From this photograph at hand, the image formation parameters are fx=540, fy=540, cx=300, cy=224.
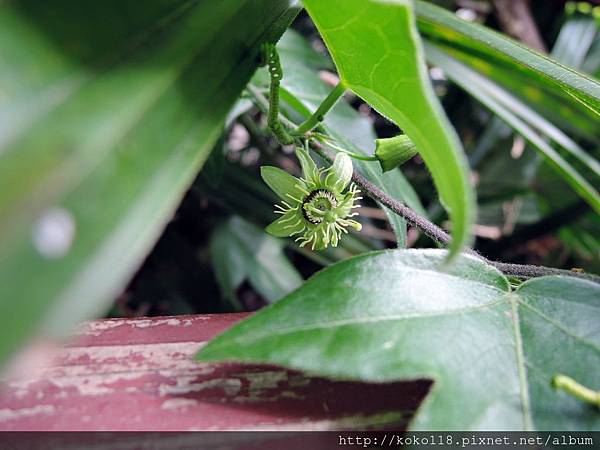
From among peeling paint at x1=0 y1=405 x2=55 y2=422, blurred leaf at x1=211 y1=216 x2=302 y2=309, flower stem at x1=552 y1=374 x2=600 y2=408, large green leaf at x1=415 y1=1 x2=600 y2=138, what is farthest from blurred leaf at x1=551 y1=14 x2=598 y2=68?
peeling paint at x1=0 y1=405 x2=55 y2=422

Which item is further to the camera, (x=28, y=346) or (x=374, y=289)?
(x=374, y=289)

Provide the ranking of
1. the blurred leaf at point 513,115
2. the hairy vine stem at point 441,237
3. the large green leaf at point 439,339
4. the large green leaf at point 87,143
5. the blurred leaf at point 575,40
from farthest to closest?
1. the blurred leaf at point 575,40
2. the blurred leaf at point 513,115
3. the hairy vine stem at point 441,237
4. the large green leaf at point 439,339
5. the large green leaf at point 87,143

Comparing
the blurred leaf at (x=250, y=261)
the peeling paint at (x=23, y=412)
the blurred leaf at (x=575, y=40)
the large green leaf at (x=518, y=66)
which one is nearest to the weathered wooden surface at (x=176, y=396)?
the peeling paint at (x=23, y=412)

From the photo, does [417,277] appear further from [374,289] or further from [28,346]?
[28,346]

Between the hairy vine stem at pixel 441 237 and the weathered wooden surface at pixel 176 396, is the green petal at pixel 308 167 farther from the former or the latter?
the weathered wooden surface at pixel 176 396

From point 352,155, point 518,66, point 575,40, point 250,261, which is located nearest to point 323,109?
point 352,155

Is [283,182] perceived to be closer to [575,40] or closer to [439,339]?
[439,339]

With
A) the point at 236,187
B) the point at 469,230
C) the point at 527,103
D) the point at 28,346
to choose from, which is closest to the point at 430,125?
the point at 469,230

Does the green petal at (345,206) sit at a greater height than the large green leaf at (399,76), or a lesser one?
greater
